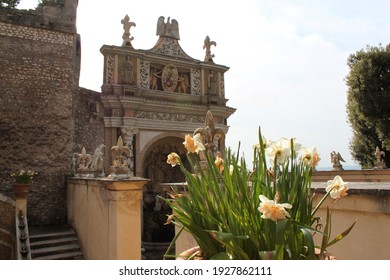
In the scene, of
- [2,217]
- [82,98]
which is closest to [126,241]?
[2,217]

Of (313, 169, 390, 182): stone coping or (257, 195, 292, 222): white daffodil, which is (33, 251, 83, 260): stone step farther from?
(257, 195, 292, 222): white daffodil

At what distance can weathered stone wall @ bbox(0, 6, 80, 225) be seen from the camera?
35.3ft

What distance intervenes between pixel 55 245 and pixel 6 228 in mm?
1205

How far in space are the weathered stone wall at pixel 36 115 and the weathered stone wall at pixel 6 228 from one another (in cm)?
271

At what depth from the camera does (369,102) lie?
16.3 metres

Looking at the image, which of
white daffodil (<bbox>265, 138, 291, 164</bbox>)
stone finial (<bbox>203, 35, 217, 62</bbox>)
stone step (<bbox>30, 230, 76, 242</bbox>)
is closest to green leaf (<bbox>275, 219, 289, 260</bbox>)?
white daffodil (<bbox>265, 138, 291, 164</bbox>)

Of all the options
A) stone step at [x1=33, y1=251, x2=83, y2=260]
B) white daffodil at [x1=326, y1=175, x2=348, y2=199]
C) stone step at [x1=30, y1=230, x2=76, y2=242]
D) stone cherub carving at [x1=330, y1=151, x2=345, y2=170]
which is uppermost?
stone cherub carving at [x1=330, y1=151, x2=345, y2=170]

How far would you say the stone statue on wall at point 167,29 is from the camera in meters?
12.9

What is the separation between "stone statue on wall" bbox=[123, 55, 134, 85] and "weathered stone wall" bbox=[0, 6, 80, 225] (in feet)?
6.66

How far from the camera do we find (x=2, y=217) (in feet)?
25.6

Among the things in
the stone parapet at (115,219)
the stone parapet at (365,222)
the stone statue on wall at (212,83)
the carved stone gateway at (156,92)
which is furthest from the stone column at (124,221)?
the stone statue on wall at (212,83)

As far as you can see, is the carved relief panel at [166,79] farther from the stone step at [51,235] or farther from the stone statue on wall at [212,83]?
the stone step at [51,235]

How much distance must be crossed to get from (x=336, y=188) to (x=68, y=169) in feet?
36.0

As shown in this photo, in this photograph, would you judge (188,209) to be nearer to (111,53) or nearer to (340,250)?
(340,250)
